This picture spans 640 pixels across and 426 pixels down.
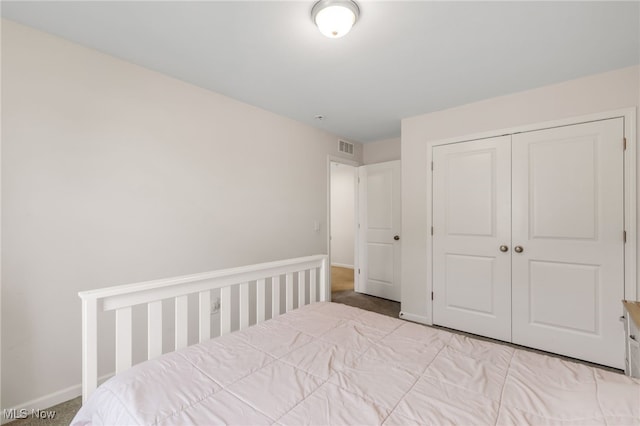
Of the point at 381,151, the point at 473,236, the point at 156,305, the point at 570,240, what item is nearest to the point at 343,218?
the point at 381,151

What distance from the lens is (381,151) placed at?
13.7ft

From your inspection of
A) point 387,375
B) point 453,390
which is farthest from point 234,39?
point 453,390

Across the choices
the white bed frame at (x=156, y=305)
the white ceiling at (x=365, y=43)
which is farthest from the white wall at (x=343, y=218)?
the white bed frame at (x=156, y=305)

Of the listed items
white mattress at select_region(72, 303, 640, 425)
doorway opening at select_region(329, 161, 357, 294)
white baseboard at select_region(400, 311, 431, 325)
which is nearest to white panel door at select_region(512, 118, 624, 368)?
white baseboard at select_region(400, 311, 431, 325)

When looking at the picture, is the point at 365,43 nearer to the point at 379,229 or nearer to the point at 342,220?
the point at 379,229

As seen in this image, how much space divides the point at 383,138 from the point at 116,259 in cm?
346

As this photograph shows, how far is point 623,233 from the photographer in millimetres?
2146

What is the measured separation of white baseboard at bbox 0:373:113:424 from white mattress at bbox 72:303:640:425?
43.4 inches

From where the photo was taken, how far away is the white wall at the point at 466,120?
220cm

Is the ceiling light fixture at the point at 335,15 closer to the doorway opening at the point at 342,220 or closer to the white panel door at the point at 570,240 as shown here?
the white panel door at the point at 570,240

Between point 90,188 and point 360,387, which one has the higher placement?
point 90,188

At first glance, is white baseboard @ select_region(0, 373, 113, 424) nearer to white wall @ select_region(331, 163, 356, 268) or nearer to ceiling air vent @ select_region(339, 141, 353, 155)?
ceiling air vent @ select_region(339, 141, 353, 155)

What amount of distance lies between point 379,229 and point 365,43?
2.71m

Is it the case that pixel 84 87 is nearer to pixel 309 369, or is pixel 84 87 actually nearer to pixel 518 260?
pixel 309 369
